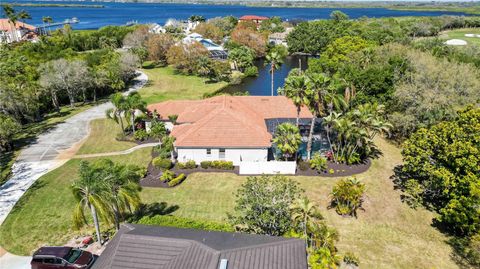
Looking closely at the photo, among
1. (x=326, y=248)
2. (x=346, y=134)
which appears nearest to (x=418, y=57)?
(x=346, y=134)

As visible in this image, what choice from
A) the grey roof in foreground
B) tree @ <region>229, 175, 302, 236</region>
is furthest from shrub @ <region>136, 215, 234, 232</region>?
the grey roof in foreground

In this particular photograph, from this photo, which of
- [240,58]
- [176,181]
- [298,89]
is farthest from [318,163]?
[240,58]

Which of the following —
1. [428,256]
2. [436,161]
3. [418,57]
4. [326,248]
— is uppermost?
[418,57]

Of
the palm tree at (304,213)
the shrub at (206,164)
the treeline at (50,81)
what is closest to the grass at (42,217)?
the treeline at (50,81)

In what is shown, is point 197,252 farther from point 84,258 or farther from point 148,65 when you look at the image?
point 148,65

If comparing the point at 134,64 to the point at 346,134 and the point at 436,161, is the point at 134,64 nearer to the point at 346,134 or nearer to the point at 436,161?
the point at 346,134

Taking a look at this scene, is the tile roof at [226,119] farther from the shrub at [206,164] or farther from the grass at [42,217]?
the grass at [42,217]

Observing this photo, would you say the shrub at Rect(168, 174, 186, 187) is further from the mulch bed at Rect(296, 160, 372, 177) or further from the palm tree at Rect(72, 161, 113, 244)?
the mulch bed at Rect(296, 160, 372, 177)
